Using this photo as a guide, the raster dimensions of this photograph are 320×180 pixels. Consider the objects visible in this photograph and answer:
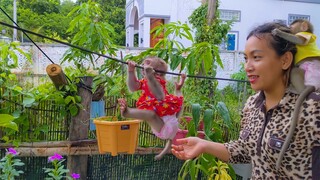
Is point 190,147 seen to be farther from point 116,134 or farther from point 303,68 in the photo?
point 116,134

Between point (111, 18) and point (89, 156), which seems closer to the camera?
point (89, 156)

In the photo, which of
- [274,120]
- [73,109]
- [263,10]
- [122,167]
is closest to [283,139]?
[274,120]

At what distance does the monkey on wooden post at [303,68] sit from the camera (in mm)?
862

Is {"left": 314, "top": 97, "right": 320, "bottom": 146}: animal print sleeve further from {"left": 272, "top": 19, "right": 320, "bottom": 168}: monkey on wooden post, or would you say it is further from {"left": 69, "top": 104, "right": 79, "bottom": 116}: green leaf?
{"left": 69, "top": 104, "right": 79, "bottom": 116}: green leaf

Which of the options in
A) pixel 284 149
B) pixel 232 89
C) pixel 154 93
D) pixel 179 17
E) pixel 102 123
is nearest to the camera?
pixel 284 149

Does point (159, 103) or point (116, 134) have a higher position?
point (159, 103)

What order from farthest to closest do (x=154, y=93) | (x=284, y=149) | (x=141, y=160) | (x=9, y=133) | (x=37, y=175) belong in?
1. (x=141, y=160)
2. (x=37, y=175)
3. (x=9, y=133)
4. (x=154, y=93)
5. (x=284, y=149)

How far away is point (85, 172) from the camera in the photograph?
2.14 metres

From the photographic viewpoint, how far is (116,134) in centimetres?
171

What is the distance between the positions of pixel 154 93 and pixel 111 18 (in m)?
13.9

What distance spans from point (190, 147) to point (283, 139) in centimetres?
26

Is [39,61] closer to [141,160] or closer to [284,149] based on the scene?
[141,160]

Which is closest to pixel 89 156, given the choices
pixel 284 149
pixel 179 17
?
pixel 284 149

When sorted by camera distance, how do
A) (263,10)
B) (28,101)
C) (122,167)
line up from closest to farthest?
(28,101), (122,167), (263,10)
